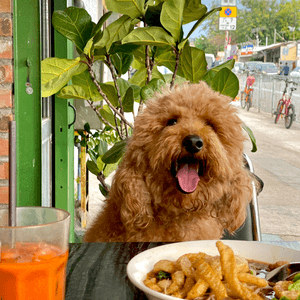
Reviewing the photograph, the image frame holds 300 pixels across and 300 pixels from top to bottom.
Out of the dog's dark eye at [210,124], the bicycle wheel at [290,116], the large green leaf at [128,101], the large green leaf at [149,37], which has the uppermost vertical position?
the large green leaf at [149,37]

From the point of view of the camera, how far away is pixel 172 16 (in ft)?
5.52

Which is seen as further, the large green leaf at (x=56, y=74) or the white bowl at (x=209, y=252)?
the large green leaf at (x=56, y=74)

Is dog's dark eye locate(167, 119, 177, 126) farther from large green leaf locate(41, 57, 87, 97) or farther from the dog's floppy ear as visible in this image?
large green leaf locate(41, 57, 87, 97)

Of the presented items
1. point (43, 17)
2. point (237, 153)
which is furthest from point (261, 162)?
point (237, 153)

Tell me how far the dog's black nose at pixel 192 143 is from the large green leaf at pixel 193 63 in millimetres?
564

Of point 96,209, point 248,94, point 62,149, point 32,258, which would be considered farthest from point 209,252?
point 248,94

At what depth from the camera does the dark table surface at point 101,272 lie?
707mm

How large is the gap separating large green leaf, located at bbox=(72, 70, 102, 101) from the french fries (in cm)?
150

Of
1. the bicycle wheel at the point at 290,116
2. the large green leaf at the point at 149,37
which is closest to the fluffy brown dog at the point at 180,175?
the large green leaf at the point at 149,37

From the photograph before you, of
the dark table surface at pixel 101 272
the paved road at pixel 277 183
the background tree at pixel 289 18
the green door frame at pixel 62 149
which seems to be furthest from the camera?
the background tree at pixel 289 18

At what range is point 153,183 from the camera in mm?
1517

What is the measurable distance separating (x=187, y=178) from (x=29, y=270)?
964mm

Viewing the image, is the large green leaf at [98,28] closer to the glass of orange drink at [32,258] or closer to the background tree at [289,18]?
the glass of orange drink at [32,258]

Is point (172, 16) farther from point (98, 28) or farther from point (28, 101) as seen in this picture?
point (28, 101)
